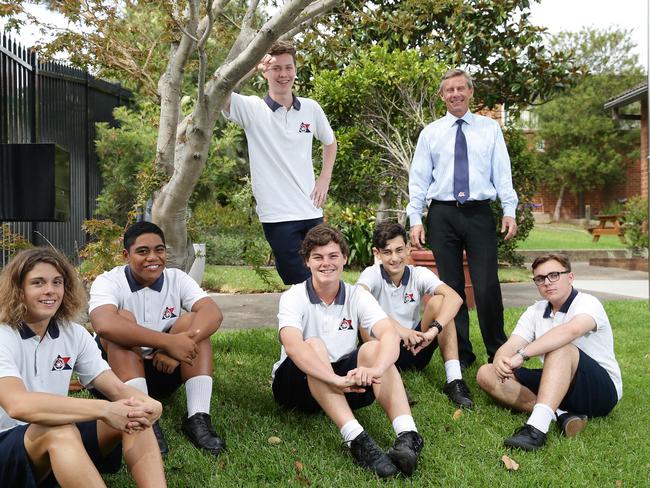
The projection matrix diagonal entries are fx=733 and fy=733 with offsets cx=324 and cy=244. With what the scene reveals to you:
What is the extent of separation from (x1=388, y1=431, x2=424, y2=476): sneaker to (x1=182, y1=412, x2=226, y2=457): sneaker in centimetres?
90

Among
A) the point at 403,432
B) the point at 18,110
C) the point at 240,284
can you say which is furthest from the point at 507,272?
the point at 403,432

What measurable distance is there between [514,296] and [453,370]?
5.29m

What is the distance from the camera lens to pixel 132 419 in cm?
284

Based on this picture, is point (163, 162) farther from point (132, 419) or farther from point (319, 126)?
point (132, 419)

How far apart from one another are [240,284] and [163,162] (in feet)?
18.2

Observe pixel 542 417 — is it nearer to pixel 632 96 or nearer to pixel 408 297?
pixel 408 297

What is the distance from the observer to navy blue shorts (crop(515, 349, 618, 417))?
13.2ft

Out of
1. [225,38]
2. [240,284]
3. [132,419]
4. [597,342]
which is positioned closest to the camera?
[132,419]

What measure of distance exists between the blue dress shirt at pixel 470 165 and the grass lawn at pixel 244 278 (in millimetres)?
4152

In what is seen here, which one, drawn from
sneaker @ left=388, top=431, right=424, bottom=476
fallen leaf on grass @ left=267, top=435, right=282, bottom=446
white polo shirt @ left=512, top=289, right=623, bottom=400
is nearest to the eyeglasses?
white polo shirt @ left=512, top=289, right=623, bottom=400

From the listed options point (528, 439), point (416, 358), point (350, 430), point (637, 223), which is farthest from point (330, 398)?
point (637, 223)

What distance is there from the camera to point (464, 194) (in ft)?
16.6

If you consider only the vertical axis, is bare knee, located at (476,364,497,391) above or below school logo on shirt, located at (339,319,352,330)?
below

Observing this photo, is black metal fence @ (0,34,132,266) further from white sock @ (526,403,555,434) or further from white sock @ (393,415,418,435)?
white sock @ (526,403,555,434)
